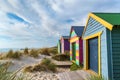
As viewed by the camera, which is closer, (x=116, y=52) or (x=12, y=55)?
(x=116, y=52)

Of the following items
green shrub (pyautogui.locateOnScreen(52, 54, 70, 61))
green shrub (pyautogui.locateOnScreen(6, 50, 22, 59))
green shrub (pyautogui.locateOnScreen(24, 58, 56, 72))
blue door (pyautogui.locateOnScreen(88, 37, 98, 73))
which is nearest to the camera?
blue door (pyautogui.locateOnScreen(88, 37, 98, 73))

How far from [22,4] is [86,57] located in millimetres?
5295

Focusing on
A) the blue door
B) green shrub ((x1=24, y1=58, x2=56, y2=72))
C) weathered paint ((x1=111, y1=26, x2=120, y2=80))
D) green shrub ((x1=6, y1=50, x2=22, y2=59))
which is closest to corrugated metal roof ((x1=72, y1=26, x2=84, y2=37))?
green shrub ((x1=24, y1=58, x2=56, y2=72))

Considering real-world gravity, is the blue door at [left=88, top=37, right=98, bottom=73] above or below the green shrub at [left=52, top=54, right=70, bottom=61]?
above

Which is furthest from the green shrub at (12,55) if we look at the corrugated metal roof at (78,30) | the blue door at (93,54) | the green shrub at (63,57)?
the blue door at (93,54)

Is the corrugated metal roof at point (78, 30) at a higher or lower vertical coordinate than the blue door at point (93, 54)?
higher

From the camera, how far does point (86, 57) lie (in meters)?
13.8

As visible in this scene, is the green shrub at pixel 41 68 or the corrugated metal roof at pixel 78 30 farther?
the corrugated metal roof at pixel 78 30

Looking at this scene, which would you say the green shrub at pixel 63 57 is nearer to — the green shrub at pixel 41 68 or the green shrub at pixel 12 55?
the green shrub at pixel 12 55

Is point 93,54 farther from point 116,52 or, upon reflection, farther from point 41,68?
point 41,68

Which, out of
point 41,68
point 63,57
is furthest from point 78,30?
point 63,57

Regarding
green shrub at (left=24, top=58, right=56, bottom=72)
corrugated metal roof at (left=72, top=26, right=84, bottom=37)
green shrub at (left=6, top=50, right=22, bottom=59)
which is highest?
corrugated metal roof at (left=72, top=26, right=84, bottom=37)

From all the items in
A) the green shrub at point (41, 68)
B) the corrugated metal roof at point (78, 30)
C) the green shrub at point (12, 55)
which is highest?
the corrugated metal roof at point (78, 30)

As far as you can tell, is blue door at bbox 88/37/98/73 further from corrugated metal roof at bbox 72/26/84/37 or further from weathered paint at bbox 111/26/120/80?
corrugated metal roof at bbox 72/26/84/37
